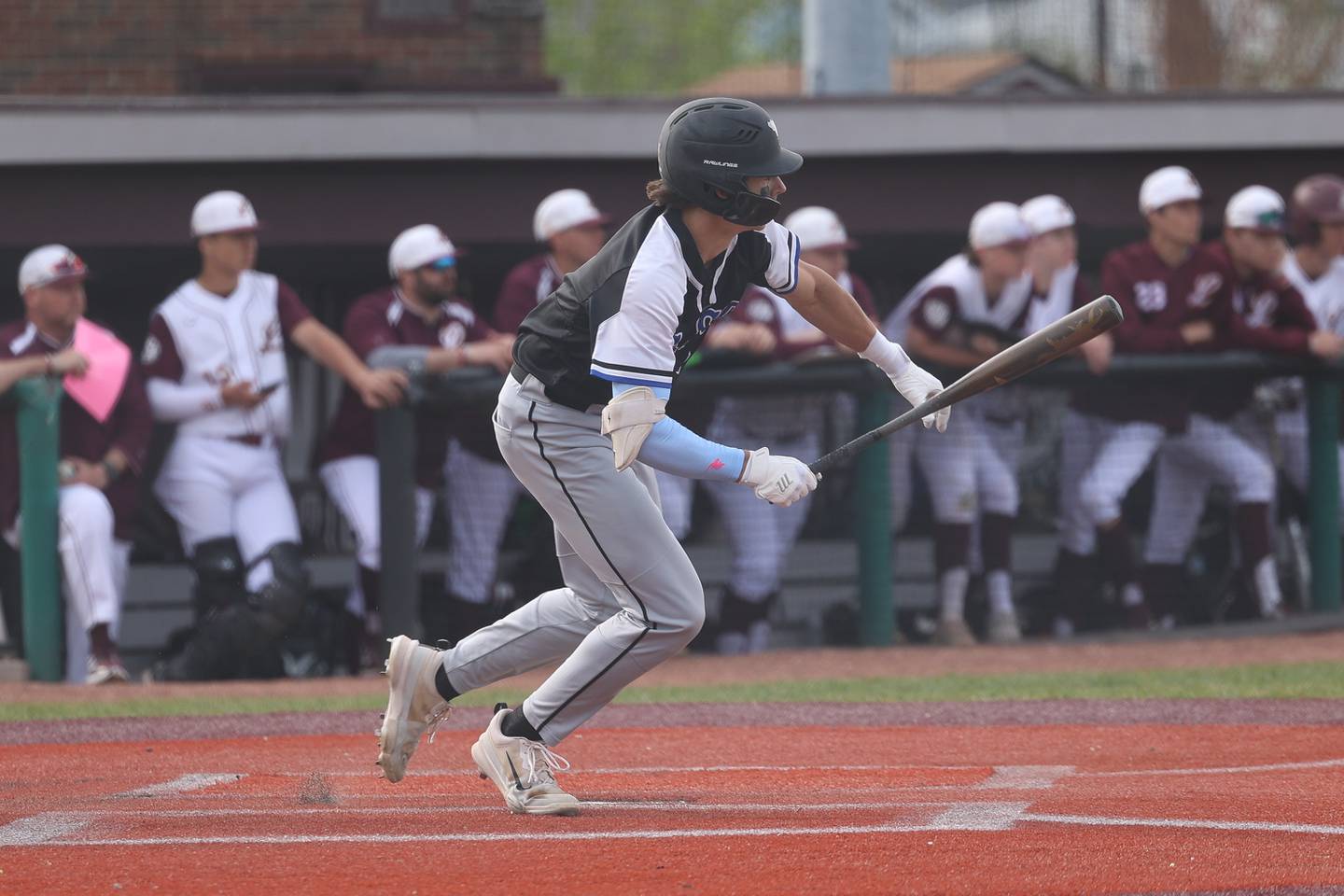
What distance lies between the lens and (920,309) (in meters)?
8.08

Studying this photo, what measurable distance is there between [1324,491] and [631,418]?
17.9ft

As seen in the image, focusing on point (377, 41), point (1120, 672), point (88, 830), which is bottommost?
point (1120, 672)

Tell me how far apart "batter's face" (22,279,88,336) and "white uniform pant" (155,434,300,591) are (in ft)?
2.18

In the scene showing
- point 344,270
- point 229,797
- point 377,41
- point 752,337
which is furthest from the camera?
point 377,41

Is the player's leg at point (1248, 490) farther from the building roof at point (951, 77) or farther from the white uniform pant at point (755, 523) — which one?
the building roof at point (951, 77)

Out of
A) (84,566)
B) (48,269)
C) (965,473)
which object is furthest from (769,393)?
(48,269)

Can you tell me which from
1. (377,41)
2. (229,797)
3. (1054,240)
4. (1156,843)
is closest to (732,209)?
(1156,843)

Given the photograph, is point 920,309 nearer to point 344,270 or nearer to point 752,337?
point 752,337

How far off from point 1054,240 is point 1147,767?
3788mm

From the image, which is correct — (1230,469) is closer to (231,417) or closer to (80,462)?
(231,417)

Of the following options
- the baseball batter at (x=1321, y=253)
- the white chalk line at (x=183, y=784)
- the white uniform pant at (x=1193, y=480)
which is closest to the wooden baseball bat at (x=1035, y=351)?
the white chalk line at (x=183, y=784)

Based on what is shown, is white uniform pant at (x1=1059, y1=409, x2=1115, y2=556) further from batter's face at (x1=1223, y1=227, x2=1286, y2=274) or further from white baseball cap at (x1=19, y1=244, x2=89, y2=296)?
white baseball cap at (x1=19, y1=244, x2=89, y2=296)

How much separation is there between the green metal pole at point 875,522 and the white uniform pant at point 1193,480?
49.1 inches

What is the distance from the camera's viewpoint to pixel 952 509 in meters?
8.06
